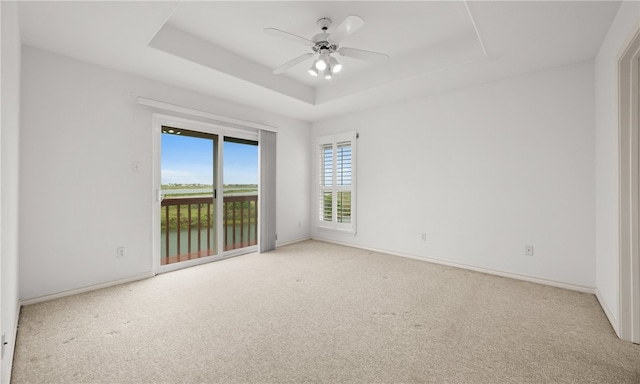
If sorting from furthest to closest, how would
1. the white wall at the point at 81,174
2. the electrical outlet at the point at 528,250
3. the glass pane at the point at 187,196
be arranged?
the glass pane at the point at 187,196
the electrical outlet at the point at 528,250
the white wall at the point at 81,174

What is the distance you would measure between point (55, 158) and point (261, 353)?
2.71 m

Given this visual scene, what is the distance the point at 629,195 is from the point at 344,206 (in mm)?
3504

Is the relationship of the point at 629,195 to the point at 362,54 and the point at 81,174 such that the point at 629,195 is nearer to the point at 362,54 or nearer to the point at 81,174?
the point at 362,54

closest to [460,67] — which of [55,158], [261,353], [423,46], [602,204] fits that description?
[423,46]

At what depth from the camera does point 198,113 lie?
3.74 m

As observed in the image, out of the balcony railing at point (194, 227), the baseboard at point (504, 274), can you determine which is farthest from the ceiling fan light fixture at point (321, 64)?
the baseboard at point (504, 274)

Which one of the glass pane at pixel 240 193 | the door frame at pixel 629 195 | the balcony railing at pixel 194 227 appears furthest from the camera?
the glass pane at pixel 240 193

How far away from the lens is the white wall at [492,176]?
2947 mm

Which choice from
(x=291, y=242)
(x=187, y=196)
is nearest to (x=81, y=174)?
(x=187, y=196)

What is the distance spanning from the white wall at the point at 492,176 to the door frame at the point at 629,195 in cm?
99

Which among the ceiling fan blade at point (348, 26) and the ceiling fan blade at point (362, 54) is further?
the ceiling fan blade at point (362, 54)

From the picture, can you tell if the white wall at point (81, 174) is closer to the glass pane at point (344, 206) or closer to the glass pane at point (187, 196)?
the glass pane at point (187, 196)

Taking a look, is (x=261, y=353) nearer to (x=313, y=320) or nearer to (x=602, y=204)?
(x=313, y=320)

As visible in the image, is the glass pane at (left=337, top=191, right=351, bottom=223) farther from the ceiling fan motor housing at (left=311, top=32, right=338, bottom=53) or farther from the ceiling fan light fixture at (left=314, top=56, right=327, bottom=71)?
the ceiling fan motor housing at (left=311, top=32, right=338, bottom=53)
